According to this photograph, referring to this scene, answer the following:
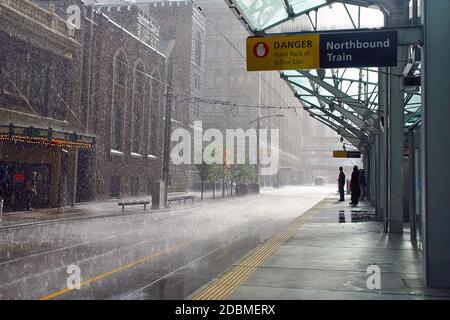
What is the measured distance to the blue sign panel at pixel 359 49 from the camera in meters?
7.88

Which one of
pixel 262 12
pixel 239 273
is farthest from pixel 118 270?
pixel 262 12

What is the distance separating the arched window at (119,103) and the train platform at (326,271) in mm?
23593

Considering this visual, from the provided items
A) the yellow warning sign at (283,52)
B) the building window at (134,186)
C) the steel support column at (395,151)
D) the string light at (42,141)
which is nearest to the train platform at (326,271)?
the steel support column at (395,151)

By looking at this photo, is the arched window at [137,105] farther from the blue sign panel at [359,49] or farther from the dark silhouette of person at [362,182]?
the blue sign panel at [359,49]

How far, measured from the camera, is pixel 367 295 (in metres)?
6.15

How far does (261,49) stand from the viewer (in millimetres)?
9258

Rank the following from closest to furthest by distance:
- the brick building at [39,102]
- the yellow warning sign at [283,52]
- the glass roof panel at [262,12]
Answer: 1. the yellow warning sign at [283,52]
2. the glass roof panel at [262,12]
3. the brick building at [39,102]

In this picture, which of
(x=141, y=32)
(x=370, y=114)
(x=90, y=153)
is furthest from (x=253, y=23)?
(x=141, y=32)

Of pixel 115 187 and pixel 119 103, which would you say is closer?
pixel 115 187

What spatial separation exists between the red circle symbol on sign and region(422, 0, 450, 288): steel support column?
3220mm

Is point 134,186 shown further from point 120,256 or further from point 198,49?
point 120,256

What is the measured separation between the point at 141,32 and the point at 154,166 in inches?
509

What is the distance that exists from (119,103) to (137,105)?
3.33 meters
